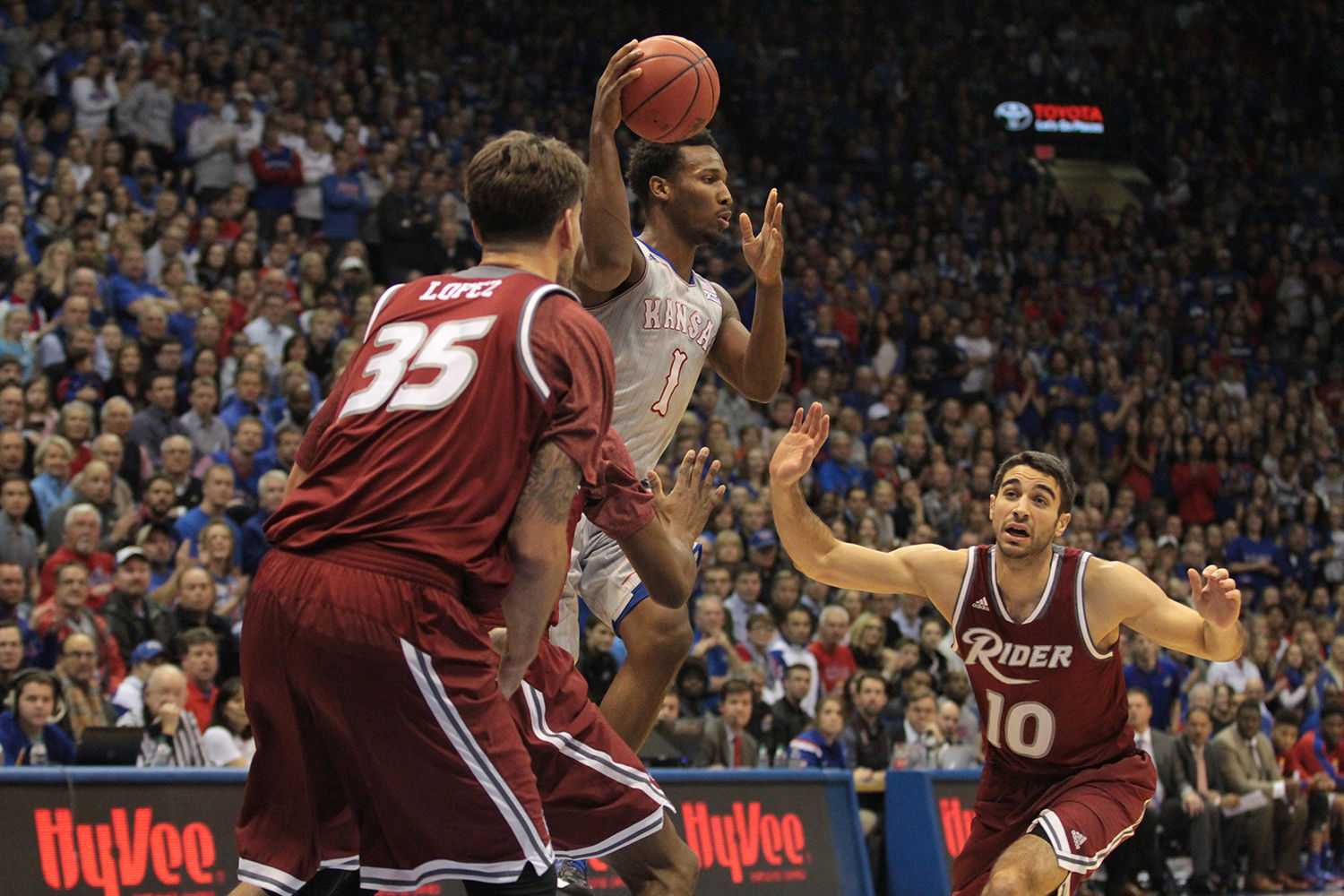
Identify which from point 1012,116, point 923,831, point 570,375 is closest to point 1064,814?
point 570,375

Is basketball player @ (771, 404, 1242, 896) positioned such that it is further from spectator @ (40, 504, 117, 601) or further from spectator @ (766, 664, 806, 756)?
spectator @ (40, 504, 117, 601)

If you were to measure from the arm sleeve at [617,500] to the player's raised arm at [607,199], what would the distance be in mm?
1295

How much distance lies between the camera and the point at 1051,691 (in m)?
5.69

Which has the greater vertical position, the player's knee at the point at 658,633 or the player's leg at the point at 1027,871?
the player's knee at the point at 658,633

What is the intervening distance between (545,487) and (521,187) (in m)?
0.72

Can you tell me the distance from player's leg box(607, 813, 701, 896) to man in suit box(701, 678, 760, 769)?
19.0 feet

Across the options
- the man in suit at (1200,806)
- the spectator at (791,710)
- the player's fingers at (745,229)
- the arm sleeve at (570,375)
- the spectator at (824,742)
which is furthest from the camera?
the man in suit at (1200,806)

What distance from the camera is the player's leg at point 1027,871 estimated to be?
5.26 m

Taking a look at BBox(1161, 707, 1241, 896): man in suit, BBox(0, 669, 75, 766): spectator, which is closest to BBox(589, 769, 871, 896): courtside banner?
BBox(0, 669, 75, 766): spectator

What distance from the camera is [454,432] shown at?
10.8 feet

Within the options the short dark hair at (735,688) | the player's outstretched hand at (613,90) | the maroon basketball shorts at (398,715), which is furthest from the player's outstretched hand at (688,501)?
the short dark hair at (735,688)

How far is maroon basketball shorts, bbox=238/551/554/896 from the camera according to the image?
3225 millimetres

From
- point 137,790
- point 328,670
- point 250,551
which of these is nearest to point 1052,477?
point 328,670

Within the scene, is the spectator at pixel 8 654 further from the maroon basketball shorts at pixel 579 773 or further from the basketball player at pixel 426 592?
the basketball player at pixel 426 592
